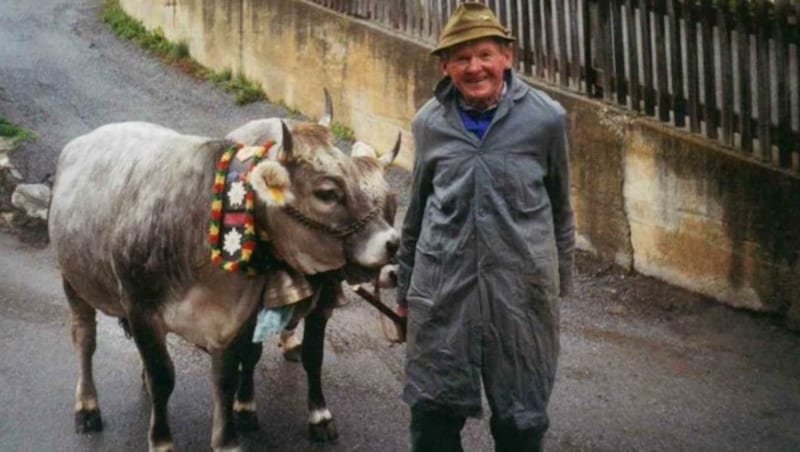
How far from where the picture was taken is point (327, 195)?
4555 millimetres

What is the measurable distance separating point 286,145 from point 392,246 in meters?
0.61

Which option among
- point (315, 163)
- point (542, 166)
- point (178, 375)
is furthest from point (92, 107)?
point (542, 166)

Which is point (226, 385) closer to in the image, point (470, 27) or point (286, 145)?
point (286, 145)

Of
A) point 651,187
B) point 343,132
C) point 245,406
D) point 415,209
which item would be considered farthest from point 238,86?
point 415,209

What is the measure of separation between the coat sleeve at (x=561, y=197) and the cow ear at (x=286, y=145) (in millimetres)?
1108

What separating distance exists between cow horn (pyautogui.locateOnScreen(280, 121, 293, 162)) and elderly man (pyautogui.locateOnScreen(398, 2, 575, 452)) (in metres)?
0.66

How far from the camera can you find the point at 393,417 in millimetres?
6059

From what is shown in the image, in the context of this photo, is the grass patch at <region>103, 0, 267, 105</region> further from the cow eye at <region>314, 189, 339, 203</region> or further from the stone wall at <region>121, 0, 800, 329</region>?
the cow eye at <region>314, 189, 339, 203</region>

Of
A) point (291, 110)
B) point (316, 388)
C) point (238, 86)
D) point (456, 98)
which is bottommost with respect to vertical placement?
point (316, 388)

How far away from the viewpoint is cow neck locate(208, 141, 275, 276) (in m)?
4.76

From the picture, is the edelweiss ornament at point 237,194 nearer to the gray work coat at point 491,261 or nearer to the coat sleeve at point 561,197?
the gray work coat at point 491,261

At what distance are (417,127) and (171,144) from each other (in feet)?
5.64

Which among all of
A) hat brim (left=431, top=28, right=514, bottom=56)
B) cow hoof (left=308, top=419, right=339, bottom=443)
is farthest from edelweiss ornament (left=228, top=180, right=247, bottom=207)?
cow hoof (left=308, top=419, right=339, bottom=443)

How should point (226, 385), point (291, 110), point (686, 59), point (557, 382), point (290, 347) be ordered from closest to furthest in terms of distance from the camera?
point (226, 385) < point (557, 382) < point (290, 347) < point (686, 59) < point (291, 110)
